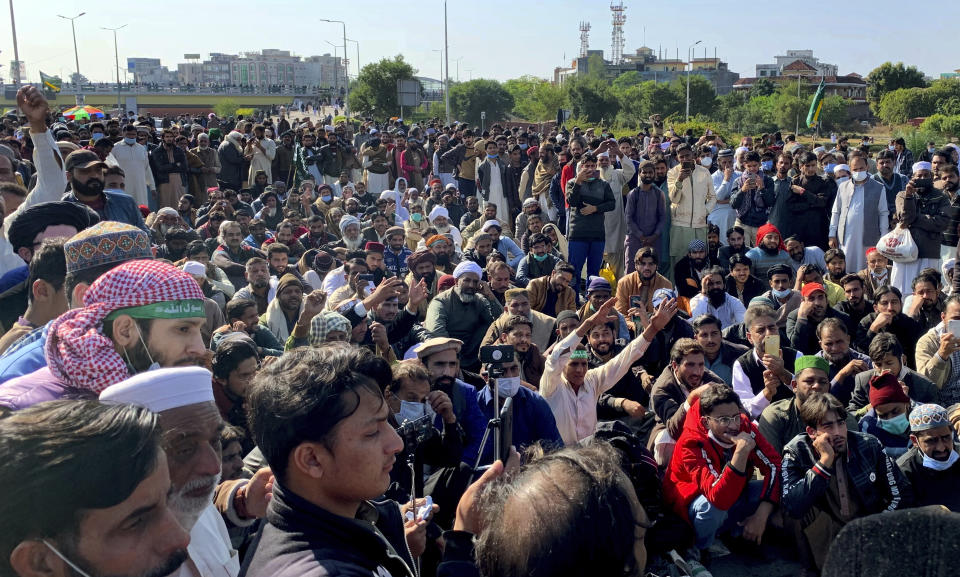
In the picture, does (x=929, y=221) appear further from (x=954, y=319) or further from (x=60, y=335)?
(x=60, y=335)

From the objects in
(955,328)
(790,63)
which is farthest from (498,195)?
(790,63)

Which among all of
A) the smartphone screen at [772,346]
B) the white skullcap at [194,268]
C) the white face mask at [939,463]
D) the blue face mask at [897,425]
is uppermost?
the white skullcap at [194,268]

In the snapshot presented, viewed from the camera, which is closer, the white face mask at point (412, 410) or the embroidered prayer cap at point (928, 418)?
the white face mask at point (412, 410)

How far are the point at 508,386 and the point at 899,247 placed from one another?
5.25m

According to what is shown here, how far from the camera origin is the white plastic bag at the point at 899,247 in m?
7.79

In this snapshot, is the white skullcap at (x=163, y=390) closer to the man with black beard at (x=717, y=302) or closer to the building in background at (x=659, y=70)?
the man with black beard at (x=717, y=302)

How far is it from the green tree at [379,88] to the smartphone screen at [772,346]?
3858 centimetres

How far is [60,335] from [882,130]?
180 feet

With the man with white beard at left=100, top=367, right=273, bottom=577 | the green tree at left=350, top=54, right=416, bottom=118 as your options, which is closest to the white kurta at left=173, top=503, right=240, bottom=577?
the man with white beard at left=100, top=367, right=273, bottom=577

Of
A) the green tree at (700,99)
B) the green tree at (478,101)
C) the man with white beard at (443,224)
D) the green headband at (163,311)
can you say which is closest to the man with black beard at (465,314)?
the man with white beard at (443,224)

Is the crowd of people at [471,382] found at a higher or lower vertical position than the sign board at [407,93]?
lower

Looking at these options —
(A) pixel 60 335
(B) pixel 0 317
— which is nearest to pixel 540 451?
(A) pixel 60 335

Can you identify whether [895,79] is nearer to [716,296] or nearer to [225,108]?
[225,108]

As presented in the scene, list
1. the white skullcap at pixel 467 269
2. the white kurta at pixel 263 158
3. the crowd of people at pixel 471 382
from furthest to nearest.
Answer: the white kurta at pixel 263 158
the white skullcap at pixel 467 269
the crowd of people at pixel 471 382
